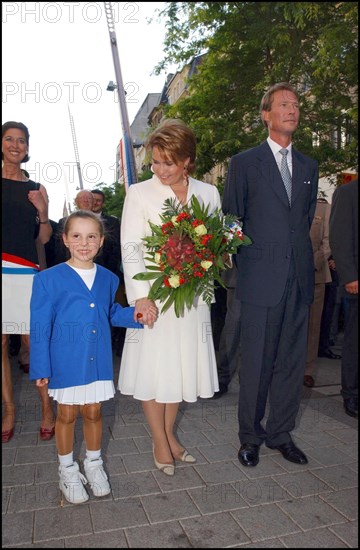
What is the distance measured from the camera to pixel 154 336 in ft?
10.3

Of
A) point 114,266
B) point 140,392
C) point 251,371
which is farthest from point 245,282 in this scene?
point 114,266

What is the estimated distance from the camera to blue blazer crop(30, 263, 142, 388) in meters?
2.79

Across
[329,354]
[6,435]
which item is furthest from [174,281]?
[329,354]

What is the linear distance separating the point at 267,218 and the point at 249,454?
159 centimetres

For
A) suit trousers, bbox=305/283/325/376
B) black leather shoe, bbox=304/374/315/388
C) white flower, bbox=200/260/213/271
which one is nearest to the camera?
white flower, bbox=200/260/213/271

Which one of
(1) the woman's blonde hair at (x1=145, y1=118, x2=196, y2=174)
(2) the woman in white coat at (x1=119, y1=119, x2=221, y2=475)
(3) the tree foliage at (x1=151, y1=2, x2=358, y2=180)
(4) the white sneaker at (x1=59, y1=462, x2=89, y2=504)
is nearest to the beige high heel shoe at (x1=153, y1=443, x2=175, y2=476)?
(2) the woman in white coat at (x1=119, y1=119, x2=221, y2=475)

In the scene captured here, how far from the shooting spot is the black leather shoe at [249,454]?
3357 millimetres

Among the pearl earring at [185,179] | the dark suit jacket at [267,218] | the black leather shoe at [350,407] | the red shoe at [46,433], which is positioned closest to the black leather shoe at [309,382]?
the black leather shoe at [350,407]

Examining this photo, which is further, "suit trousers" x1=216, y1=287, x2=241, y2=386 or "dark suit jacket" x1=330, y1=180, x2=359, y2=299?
"suit trousers" x1=216, y1=287, x2=241, y2=386

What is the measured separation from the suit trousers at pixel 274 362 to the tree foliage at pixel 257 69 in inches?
48.2

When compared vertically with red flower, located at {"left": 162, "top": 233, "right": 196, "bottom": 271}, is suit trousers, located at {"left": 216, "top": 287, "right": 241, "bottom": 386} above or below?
below

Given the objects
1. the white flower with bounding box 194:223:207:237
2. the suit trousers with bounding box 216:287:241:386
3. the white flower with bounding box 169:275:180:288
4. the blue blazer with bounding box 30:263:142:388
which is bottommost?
the suit trousers with bounding box 216:287:241:386

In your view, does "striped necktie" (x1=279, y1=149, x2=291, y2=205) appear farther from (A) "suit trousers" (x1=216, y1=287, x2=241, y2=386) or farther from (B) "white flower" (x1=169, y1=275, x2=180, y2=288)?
(A) "suit trousers" (x1=216, y1=287, x2=241, y2=386)

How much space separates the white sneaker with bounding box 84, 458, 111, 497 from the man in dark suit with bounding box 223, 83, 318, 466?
0.96 m
